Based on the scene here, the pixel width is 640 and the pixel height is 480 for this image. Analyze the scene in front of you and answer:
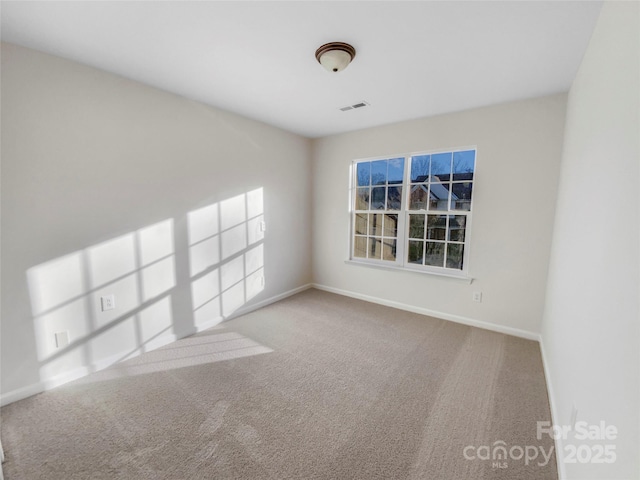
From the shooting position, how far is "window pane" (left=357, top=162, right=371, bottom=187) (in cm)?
394

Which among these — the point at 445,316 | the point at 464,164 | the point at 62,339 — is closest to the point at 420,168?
the point at 464,164

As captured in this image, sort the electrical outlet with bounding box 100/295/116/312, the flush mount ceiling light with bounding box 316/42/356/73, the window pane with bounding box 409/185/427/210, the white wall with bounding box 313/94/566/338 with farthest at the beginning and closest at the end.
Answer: the window pane with bounding box 409/185/427/210
the white wall with bounding box 313/94/566/338
the electrical outlet with bounding box 100/295/116/312
the flush mount ceiling light with bounding box 316/42/356/73

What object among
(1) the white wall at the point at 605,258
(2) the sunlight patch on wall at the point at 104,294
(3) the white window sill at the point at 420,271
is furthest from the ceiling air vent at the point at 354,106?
(2) the sunlight patch on wall at the point at 104,294

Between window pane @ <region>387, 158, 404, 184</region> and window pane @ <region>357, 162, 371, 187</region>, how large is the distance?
1.04 feet

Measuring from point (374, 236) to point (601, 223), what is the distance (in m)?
2.82

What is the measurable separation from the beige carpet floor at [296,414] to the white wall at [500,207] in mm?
463

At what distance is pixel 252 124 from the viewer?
3.42 meters

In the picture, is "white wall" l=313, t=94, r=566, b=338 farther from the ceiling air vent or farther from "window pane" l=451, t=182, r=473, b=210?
the ceiling air vent

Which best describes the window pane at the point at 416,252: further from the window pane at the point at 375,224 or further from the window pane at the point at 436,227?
the window pane at the point at 375,224

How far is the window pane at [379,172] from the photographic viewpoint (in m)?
3.78

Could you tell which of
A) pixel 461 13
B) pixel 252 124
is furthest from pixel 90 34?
pixel 461 13

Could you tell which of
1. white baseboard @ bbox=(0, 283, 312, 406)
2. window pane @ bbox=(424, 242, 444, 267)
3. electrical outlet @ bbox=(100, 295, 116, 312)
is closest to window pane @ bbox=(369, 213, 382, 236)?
window pane @ bbox=(424, 242, 444, 267)

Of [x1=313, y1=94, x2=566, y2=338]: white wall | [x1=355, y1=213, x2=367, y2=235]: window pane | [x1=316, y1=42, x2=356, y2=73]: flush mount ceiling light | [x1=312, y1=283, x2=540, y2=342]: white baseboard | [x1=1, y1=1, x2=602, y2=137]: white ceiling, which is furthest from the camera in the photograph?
[x1=355, y1=213, x2=367, y2=235]: window pane

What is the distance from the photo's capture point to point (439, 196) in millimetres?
3363
